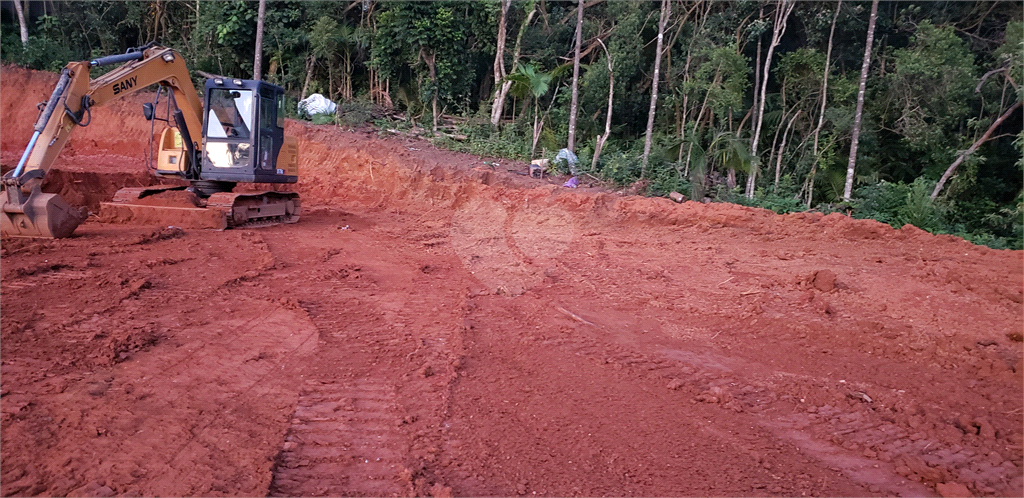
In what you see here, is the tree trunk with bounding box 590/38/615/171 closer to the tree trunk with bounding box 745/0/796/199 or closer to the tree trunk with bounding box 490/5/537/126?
the tree trunk with bounding box 490/5/537/126

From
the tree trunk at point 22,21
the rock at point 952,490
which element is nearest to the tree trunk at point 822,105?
the rock at point 952,490

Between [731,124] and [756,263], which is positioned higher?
[731,124]

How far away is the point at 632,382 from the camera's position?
5.23 meters

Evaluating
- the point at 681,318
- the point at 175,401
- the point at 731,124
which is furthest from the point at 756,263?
the point at 731,124

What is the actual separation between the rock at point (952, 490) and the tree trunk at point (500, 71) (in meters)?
15.0

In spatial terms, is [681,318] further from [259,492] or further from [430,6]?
[430,6]

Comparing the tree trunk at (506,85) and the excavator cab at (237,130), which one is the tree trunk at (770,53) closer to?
the tree trunk at (506,85)

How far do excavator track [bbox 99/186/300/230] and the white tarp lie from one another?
22.3ft

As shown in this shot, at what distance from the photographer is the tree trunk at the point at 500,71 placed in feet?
56.6

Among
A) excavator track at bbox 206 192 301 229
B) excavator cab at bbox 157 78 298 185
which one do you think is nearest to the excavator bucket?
excavator track at bbox 206 192 301 229

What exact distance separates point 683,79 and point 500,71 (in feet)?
17.9

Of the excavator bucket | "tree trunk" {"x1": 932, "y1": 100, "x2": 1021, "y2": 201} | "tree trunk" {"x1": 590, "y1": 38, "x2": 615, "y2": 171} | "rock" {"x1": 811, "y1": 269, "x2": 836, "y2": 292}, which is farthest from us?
→ "tree trunk" {"x1": 590, "y1": 38, "x2": 615, "y2": 171}

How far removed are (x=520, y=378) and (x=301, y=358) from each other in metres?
1.85

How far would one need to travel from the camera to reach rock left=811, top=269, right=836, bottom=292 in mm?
8020
